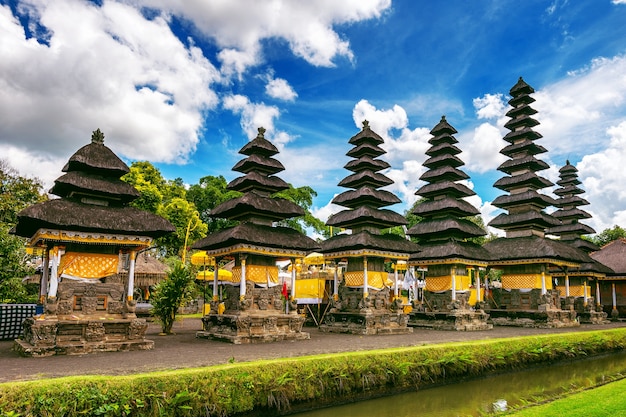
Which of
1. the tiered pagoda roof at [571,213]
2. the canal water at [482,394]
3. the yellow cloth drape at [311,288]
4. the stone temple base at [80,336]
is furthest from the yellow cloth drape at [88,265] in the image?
the tiered pagoda roof at [571,213]

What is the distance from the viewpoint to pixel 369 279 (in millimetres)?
22000

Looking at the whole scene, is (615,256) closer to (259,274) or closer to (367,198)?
(367,198)

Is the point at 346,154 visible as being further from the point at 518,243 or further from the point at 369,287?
the point at 518,243

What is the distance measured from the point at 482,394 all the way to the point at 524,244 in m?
18.1

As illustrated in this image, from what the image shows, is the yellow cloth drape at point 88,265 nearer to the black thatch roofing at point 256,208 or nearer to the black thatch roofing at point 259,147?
the black thatch roofing at point 256,208

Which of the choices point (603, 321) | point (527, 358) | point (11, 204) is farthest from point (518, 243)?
point (11, 204)

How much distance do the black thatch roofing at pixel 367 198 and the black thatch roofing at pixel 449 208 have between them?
14.2 feet

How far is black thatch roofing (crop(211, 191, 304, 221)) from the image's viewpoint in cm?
1855

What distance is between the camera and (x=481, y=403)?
10938 mm

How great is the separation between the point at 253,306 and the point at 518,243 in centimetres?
1802

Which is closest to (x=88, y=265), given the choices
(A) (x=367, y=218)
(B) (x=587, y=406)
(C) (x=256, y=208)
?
(C) (x=256, y=208)

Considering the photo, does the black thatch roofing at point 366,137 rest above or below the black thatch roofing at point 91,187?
above

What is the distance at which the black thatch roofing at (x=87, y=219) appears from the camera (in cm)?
1320

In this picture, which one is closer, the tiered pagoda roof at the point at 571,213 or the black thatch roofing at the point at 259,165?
the black thatch roofing at the point at 259,165
